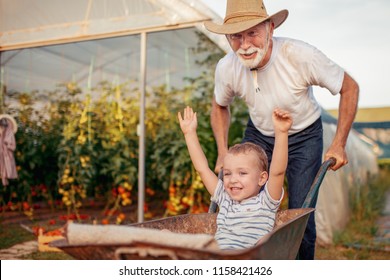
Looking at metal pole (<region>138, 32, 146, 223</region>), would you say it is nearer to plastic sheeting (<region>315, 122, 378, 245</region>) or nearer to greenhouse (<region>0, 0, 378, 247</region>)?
greenhouse (<region>0, 0, 378, 247</region>)

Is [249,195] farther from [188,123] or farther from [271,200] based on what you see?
[188,123]

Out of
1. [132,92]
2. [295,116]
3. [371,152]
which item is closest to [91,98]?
[132,92]

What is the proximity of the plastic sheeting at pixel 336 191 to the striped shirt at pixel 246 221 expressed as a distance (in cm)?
285

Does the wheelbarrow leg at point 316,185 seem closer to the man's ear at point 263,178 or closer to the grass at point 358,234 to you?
the man's ear at point 263,178

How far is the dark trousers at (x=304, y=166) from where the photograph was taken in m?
2.57

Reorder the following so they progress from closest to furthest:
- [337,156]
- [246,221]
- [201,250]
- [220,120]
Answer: [201,250], [246,221], [337,156], [220,120]

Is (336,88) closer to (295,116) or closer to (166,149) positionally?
(295,116)

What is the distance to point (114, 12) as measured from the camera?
5359 mm

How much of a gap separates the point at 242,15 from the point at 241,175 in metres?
0.75

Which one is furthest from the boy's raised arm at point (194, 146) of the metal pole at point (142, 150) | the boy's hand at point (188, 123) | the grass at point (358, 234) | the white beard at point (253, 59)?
the metal pole at point (142, 150)

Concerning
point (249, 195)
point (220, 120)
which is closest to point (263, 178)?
point (249, 195)

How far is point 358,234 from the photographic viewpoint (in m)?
5.21

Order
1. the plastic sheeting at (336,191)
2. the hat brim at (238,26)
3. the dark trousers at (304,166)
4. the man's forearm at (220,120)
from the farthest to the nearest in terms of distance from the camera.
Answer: the plastic sheeting at (336,191) < the man's forearm at (220,120) < the dark trousers at (304,166) < the hat brim at (238,26)
